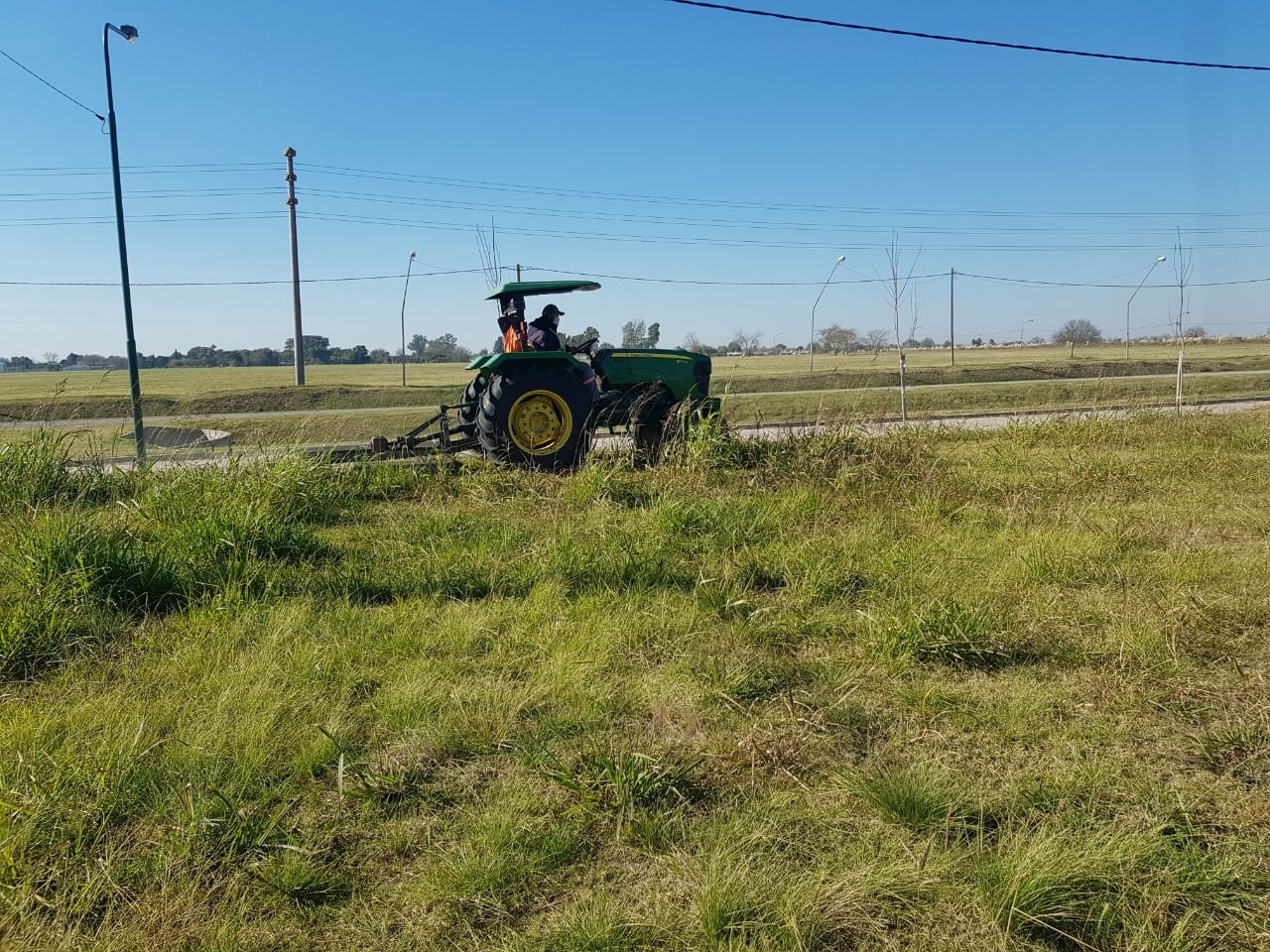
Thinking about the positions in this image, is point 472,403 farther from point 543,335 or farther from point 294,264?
point 294,264

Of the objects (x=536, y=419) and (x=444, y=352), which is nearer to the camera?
(x=536, y=419)

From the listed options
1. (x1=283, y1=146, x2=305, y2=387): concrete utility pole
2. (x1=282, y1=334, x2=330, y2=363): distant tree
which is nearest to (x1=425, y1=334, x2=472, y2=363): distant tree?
(x1=282, y1=334, x2=330, y2=363): distant tree

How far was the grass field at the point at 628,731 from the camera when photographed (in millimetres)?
2189

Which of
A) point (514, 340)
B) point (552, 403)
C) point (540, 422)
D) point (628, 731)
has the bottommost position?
point (628, 731)

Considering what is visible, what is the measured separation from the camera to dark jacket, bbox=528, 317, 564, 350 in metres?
8.58

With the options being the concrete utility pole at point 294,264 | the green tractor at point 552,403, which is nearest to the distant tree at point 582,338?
the green tractor at point 552,403

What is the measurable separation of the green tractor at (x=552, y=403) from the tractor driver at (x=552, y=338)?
3 cm

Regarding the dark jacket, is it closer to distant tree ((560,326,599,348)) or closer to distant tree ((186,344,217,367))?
distant tree ((560,326,599,348))

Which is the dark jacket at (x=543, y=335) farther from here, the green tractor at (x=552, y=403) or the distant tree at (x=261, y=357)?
the distant tree at (x=261, y=357)

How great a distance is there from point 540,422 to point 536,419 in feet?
0.17

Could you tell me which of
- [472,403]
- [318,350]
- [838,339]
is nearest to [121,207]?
[472,403]

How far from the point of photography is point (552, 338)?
8672mm

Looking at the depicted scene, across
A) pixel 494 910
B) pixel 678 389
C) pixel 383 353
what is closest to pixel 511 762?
pixel 494 910

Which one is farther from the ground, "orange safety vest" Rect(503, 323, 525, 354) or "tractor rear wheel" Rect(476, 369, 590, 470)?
"orange safety vest" Rect(503, 323, 525, 354)
